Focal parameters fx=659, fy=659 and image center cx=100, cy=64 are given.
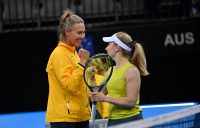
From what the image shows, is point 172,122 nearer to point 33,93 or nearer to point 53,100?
point 53,100

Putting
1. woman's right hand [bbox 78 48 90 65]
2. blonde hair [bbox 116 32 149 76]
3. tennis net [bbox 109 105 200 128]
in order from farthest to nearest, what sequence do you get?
blonde hair [bbox 116 32 149 76]
woman's right hand [bbox 78 48 90 65]
tennis net [bbox 109 105 200 128]

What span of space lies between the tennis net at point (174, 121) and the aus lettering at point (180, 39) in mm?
6230

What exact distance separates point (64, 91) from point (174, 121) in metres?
1.21

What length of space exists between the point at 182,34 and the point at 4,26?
3.21 m

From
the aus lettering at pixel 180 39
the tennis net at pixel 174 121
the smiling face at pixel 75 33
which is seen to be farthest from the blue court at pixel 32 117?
the tennis net at pixel 174 121

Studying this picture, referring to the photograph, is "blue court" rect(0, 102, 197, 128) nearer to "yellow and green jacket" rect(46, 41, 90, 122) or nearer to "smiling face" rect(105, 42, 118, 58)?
"yellow and green jacket" rect(46, 41, 90, 122)

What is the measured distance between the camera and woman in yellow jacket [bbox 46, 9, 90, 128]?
546cm

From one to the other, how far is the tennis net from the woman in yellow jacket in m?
1.01

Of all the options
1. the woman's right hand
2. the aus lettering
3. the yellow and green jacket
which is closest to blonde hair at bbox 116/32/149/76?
the woman's right hand

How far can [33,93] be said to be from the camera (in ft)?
37.4

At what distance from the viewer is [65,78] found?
5402 mm

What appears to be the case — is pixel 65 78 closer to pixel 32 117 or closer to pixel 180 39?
pixel 32 117

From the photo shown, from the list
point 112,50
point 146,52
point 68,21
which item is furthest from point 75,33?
point 146,52

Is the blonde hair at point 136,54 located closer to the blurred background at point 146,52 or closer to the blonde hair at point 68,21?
the blonde hair at point 68,21
